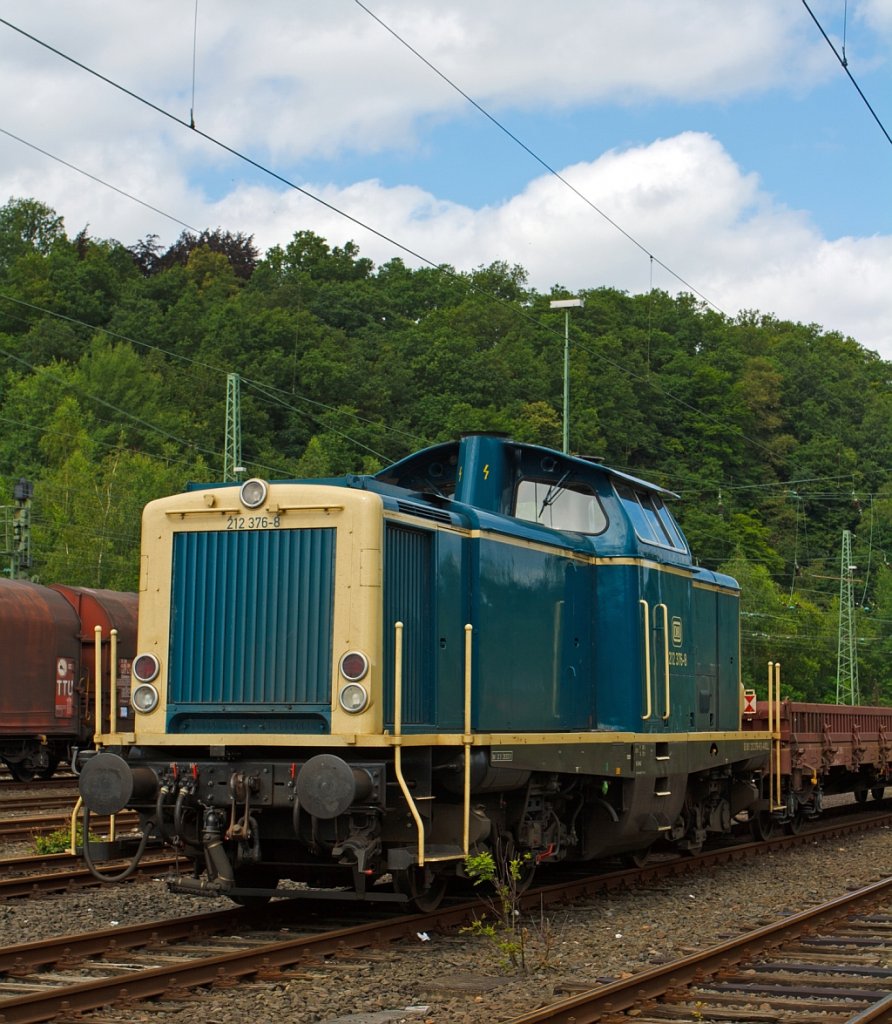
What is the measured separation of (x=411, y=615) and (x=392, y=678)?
1.81 ft

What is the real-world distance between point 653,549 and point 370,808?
4.55 metres

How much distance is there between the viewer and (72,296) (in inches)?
3201

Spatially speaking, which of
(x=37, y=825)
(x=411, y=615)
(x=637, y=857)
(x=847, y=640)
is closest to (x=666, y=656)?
(x=637, y=857)

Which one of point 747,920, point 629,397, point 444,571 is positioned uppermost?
point 629,397

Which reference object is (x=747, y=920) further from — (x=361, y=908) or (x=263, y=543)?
(x=263, y=543)

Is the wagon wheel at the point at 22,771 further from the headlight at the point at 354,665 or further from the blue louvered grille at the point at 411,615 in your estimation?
the headlight at the point at 354,665

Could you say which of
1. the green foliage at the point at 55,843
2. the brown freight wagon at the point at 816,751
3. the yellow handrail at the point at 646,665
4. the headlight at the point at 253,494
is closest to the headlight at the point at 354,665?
the headlight at the point at 253,494

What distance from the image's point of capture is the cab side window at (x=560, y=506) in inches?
444

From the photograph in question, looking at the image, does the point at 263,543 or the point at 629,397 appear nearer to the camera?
the point at 263,543

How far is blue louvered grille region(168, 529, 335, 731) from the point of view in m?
8.91

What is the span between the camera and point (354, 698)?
8.56m

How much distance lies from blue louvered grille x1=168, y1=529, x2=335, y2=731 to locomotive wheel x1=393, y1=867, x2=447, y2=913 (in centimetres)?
124

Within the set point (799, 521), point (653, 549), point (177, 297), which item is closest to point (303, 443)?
point (177, 297)

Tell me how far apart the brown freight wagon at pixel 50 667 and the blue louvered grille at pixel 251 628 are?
11.9 meters
